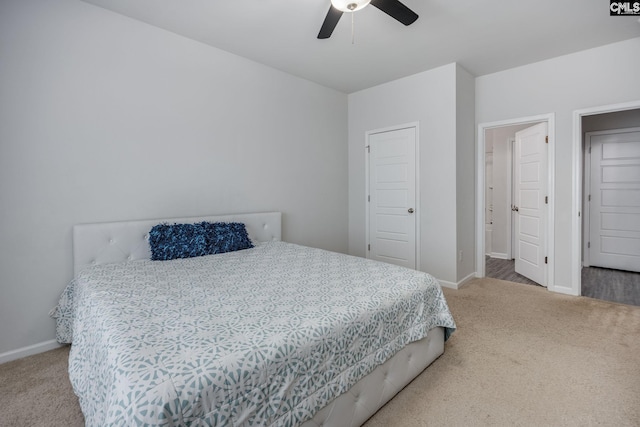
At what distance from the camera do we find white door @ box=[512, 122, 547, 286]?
3.71 metres

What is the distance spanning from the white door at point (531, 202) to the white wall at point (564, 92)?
0.16m

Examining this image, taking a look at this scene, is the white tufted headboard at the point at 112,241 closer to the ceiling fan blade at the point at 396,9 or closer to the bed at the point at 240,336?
the bed at the point at 240,336

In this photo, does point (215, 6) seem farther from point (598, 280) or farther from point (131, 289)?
point (598, 280)

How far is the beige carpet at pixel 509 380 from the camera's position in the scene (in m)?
1.65

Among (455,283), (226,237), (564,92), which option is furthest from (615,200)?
(226,237)

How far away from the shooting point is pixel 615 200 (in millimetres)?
4457

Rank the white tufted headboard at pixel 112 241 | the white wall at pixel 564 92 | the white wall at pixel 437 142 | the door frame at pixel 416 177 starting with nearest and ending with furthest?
1. the white tufted headboard at pixel 112 241
2. the white wall at pixel 564 92
3. the white wall at pixel 437 142
4. the door frame at pixel 416 177

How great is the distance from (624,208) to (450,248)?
280 cm

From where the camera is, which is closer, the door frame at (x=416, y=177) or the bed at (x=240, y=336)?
the bed at (x=240, y=336)

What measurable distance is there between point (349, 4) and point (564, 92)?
285cm

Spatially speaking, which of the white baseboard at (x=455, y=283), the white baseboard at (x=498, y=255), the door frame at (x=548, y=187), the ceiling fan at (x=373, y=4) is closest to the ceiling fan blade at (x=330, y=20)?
the ceiling fan at (x=373, y=4)

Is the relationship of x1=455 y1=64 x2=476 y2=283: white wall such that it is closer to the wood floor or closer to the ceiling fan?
the wood floor

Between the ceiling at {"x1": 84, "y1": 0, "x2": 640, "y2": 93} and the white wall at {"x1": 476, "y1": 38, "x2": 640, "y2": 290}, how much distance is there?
14 centimetres

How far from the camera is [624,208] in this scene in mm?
4395
